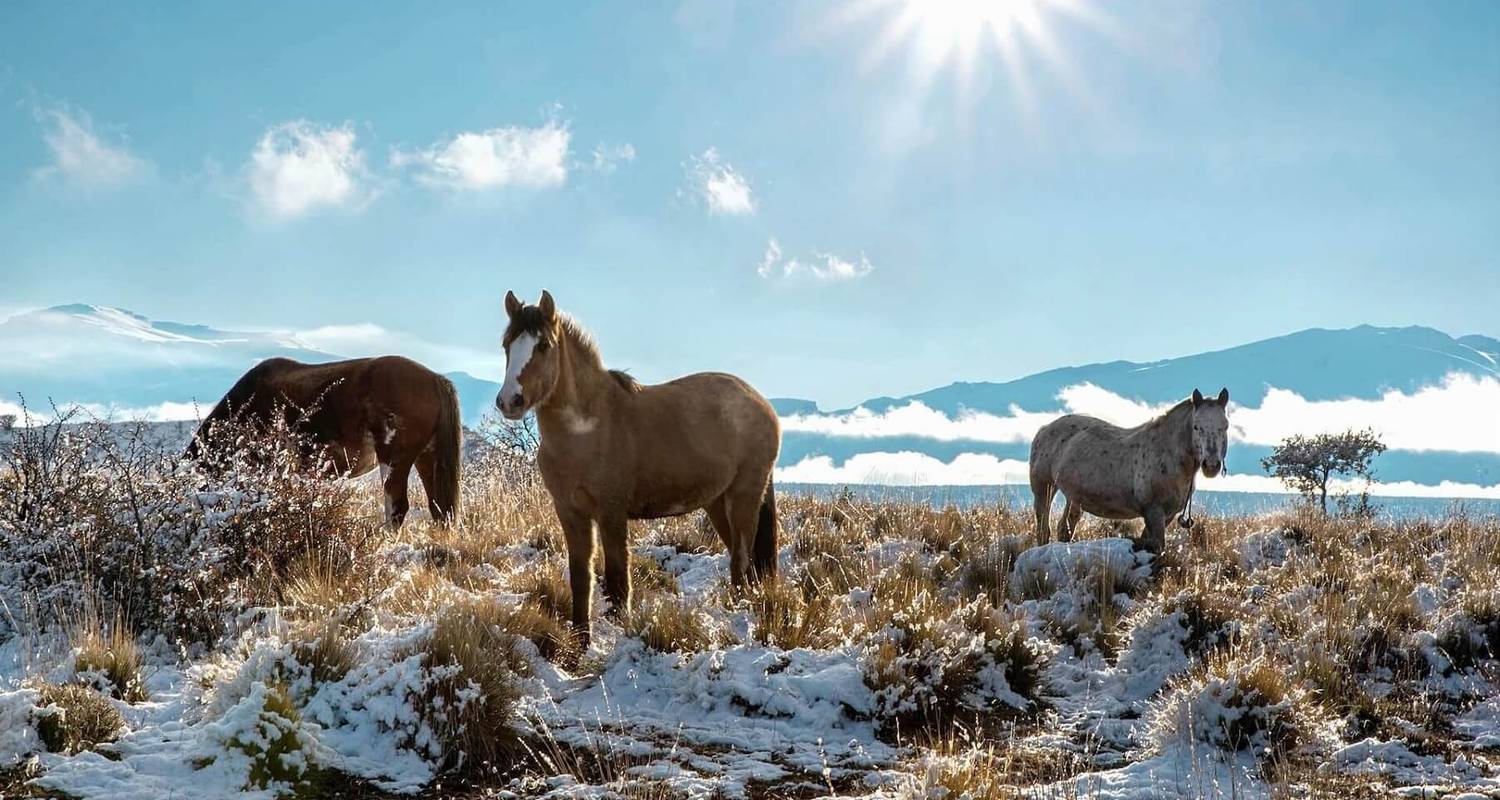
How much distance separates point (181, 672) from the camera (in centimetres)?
580

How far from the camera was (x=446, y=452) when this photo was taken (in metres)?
11.5

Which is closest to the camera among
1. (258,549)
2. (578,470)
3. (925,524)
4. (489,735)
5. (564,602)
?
(489,735)

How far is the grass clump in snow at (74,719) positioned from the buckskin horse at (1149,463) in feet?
28.0

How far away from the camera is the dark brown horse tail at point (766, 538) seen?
798 centimetres

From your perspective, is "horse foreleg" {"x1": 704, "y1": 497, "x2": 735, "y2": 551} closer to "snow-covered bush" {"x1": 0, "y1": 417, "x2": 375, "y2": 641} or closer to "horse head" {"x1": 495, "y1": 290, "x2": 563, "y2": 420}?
"horse head" {"x1": 495, "y1": 290, "x2": 563, "y2": 420}

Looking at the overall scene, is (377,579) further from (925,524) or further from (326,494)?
(925,524)

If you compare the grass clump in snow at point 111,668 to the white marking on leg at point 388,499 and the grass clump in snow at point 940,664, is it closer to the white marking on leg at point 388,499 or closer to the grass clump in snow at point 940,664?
the grass clump in snow at point 940,664

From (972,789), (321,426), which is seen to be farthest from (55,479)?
(972,789)

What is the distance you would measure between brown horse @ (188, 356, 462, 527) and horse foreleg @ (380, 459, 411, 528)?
11mm

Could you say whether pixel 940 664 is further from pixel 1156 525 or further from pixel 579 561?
pixel 1156 525

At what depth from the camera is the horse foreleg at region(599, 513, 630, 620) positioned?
6.60m

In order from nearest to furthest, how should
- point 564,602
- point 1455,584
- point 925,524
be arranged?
point 564,602 → point 1455,584 → point 925,524

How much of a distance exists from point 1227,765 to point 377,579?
19.0 feet

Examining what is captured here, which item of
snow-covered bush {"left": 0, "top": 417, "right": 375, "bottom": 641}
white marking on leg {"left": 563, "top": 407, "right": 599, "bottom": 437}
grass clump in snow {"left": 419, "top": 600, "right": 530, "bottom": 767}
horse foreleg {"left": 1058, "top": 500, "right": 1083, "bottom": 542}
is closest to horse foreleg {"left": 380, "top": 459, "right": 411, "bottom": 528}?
snow-covered bush {"left": 0, "top": 417, "right": 375, "bottom": 641}
